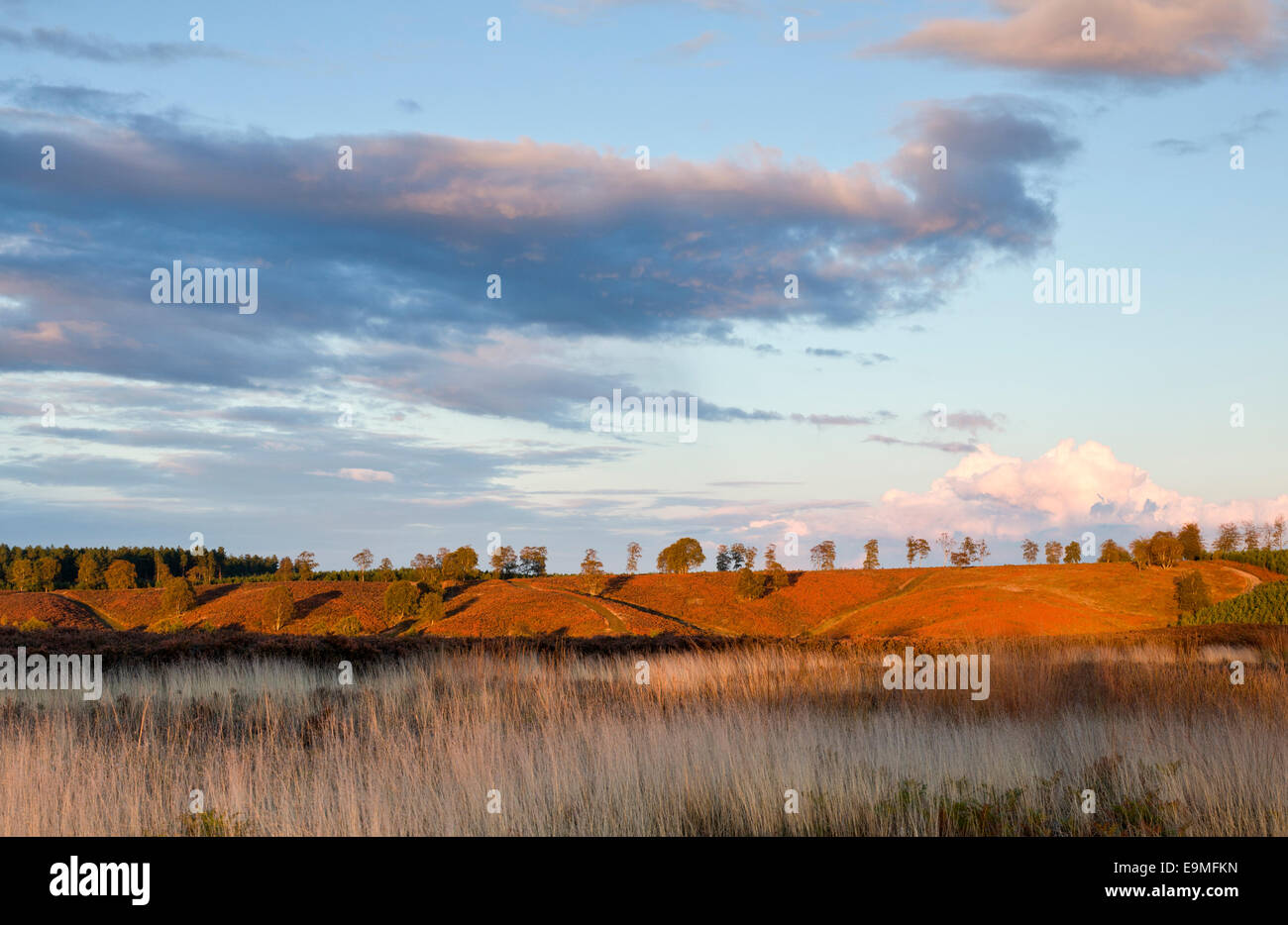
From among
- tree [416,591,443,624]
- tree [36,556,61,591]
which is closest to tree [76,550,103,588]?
tree [36,556,61,591]

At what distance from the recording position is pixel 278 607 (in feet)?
211

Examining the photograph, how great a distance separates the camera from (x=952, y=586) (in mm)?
64125

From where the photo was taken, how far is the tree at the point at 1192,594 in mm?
52344

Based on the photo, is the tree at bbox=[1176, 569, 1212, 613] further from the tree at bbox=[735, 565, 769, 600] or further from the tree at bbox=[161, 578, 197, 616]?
the tree at bbox=[161, 578, 197, 616]

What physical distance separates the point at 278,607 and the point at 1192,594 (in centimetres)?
5930

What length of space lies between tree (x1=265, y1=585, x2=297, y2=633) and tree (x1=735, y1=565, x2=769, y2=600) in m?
36.3

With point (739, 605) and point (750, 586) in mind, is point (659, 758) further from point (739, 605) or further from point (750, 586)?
point (750, 586)

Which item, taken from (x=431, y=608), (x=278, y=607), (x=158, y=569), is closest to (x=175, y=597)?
(x=278, y=607)

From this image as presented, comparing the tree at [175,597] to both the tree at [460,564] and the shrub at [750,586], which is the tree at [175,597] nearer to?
the tree at [460,564]

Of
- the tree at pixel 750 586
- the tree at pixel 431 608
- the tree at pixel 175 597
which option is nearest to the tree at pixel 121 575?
the tree at pixel 175 597

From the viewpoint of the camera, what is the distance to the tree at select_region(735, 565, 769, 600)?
3041 inches

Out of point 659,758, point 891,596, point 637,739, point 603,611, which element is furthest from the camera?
point 891,596

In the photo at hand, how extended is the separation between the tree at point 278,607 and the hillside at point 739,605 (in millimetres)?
720

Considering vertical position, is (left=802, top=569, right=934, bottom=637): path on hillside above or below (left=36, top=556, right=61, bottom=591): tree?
below
